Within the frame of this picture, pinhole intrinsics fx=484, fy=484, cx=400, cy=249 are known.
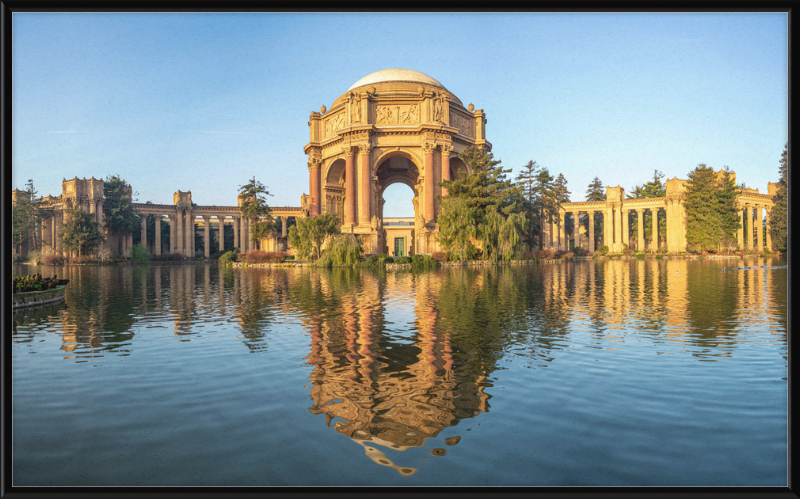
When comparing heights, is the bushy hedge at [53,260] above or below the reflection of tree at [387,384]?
above

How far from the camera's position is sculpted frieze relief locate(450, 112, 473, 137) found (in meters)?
54.9

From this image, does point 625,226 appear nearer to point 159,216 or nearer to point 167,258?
point 167,258

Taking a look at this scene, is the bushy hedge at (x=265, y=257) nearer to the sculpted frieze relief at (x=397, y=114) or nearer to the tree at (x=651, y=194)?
the sculpted frieze relief at (x=397, y=114)

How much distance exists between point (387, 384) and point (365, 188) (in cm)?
4619

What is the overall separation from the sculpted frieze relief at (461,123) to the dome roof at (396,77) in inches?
211

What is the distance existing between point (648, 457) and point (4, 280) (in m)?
5.33

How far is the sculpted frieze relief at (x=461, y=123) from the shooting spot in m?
54.9

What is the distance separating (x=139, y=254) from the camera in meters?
61.2

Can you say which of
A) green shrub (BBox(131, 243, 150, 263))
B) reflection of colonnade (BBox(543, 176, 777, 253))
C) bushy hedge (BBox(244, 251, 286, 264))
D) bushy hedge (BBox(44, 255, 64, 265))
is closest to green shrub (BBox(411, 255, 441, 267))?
bushy hedge (BBox(244, 251, 286, 264))

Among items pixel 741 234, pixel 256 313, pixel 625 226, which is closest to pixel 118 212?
pixel 256 313

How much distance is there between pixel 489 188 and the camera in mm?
43938

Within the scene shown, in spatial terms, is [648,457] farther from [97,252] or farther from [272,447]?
[97,252]

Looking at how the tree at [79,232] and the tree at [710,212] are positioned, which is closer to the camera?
the tree at [79,232]

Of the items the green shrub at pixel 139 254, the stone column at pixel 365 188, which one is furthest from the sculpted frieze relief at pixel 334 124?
the green shrub at pixel 139 254
